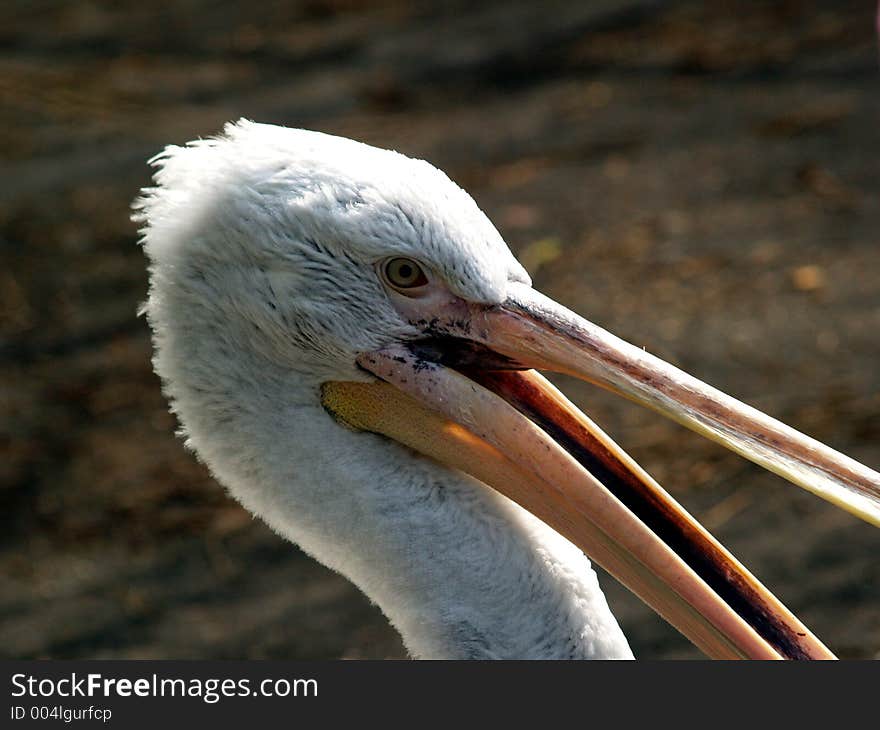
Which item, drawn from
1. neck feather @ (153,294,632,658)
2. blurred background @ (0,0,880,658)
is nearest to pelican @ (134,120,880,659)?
neck feather @ (153,294,632,658)


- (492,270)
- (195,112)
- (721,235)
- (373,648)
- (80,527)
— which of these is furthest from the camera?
(195,112)

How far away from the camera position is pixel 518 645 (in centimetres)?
292

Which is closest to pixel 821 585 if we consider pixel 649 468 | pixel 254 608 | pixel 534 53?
pixel 649 468

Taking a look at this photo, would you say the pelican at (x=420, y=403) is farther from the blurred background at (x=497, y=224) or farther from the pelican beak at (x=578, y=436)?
the blurred background at (x=497, y=224)

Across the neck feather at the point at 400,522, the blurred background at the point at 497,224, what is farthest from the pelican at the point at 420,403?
the blurred background at the point at 497,224

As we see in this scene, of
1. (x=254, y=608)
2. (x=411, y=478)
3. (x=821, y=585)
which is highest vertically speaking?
(x=254, y=608)

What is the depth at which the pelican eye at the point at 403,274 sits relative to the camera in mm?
2896

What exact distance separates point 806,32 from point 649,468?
392 cm

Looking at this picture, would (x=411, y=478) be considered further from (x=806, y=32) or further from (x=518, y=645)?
(x=806, y=32)

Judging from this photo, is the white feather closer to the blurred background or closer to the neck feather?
the neck feather

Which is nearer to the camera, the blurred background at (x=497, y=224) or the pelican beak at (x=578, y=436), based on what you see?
the pelican beak at (x=578, y=436)

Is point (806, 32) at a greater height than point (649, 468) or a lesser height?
greater

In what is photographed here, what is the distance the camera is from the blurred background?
17.2ft

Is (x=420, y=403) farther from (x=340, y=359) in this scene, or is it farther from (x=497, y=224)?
(x=497, y=224)
